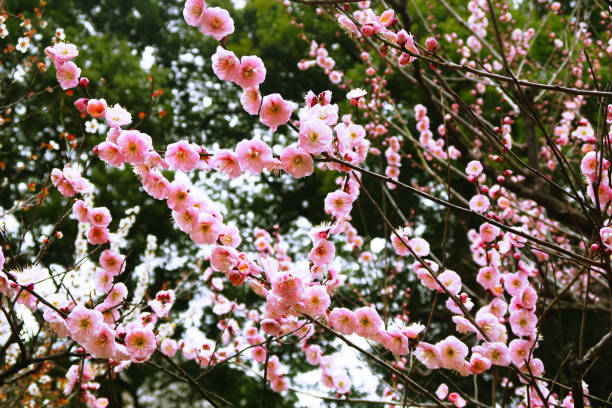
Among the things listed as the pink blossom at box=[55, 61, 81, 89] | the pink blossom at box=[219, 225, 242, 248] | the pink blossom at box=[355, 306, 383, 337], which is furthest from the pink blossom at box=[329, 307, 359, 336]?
the pink blossom at box=[55, 61, 81, 89]

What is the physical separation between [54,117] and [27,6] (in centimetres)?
187

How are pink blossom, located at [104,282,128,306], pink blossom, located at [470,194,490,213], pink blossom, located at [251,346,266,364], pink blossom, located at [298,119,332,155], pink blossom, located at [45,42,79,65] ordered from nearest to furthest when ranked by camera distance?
pink blossom, located at [298,119,332,155], pink blossom, located at [45,42,79,65], pink blossom, located at [104,282,128,306], pink blossom, located at [470,194,490,213], pink blossom, located at [251,346,266,364]

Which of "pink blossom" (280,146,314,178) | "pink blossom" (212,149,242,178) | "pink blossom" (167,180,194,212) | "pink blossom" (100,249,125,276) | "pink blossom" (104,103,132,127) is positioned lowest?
"pink blossom" (100,249,125,276)

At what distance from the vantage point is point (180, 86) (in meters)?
9.03

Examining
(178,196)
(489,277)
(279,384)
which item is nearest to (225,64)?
(178,196)

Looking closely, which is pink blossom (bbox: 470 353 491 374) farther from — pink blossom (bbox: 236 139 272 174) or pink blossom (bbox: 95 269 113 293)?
pink blossom (bbox: 95 269 113 293)

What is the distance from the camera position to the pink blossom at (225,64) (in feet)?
4.47

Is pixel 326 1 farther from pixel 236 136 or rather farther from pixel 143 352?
pixel 236 136

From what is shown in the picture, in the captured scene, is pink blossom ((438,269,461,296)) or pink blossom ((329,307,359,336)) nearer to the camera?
pink blossom ((329,307,359,336))

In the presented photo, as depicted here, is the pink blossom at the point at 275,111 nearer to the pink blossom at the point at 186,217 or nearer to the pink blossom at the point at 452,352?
the pink blossom at the point at 186,217

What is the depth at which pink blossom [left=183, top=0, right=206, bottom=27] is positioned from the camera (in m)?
1.36

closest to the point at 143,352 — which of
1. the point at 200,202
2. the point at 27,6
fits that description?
the point at 200,202

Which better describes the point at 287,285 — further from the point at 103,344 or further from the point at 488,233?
the point at 488,233

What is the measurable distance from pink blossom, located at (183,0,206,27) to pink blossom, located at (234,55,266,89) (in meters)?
0.17
